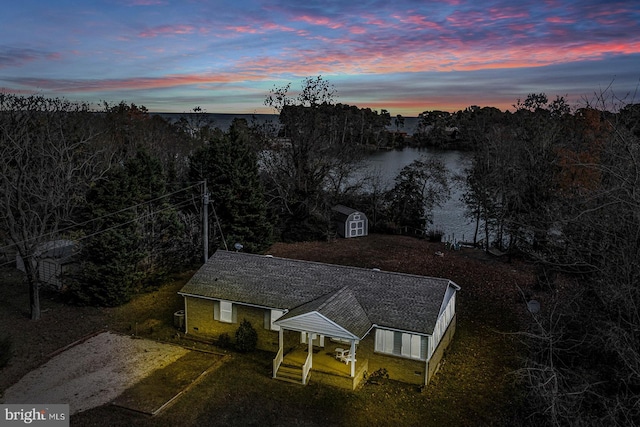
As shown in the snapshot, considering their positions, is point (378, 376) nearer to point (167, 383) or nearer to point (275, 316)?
point (275, 316)

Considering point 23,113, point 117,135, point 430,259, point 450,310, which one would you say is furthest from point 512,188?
point 117,135

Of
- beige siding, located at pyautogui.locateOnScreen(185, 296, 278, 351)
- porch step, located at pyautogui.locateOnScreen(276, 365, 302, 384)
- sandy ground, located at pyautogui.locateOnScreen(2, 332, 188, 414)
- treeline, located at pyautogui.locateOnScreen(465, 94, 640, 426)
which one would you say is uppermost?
treeline, located at pyautogui.locateOnScreen(465, 94, 640, 426)

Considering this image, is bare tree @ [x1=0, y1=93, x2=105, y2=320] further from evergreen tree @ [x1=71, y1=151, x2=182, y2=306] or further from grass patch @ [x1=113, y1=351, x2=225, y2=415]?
grass patch @ [x1=113, y1=351, x2=225, y2=415]

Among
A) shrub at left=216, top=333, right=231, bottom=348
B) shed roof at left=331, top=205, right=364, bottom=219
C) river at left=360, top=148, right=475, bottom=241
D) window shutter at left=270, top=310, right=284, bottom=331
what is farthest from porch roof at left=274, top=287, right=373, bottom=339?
river at left=360, top=148, right=475, bottom=241

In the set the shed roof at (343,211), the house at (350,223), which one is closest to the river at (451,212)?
the shed roof at (343,211)

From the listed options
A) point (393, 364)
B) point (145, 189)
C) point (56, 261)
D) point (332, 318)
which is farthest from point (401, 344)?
point (56, 261)

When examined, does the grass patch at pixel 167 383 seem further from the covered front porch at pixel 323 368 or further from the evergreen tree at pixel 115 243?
the evergreen tree at pixel 115 243
